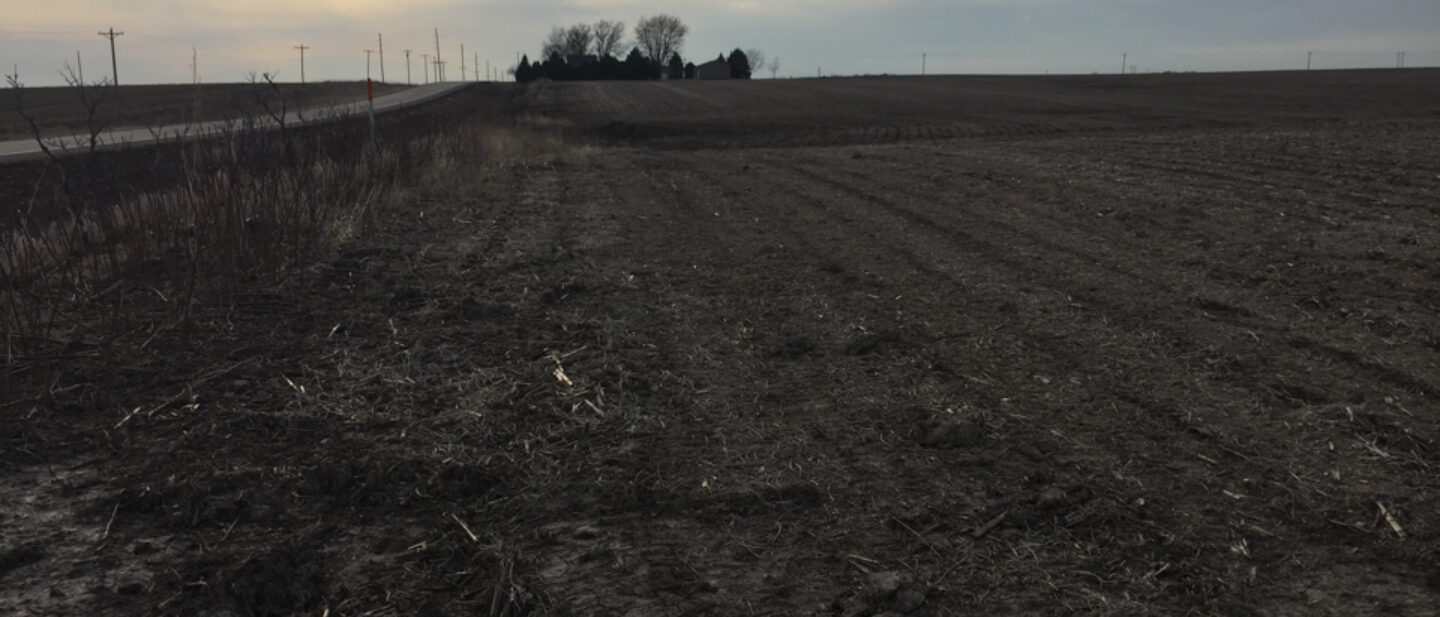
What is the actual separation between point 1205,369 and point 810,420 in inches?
83.4

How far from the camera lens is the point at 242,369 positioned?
5152 mm

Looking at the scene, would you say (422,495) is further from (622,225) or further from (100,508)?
(622,225)

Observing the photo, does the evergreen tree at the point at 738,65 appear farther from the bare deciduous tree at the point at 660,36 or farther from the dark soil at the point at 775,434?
the dark soil at the point at 775,434

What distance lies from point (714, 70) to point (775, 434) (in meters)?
105

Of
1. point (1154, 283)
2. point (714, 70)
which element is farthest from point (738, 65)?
point (1154, 283)

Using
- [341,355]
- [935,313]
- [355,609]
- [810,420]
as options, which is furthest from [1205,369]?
[341,355]

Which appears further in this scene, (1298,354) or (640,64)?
(640,64)

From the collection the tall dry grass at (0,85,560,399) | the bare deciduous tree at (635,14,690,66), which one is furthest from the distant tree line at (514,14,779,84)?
the tall dry grass at (0,85,560,399)

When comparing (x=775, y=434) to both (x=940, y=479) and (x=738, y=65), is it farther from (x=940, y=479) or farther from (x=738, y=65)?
(x=738, y=65)

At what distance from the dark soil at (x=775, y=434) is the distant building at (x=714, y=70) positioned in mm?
99159

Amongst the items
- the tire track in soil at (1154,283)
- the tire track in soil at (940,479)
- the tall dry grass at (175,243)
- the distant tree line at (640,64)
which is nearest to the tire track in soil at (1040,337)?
the tire track in soil at (940,479)

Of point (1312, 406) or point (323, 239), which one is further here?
point (323, 239)

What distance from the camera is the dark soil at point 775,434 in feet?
10.1

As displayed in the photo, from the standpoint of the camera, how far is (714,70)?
346 ft
